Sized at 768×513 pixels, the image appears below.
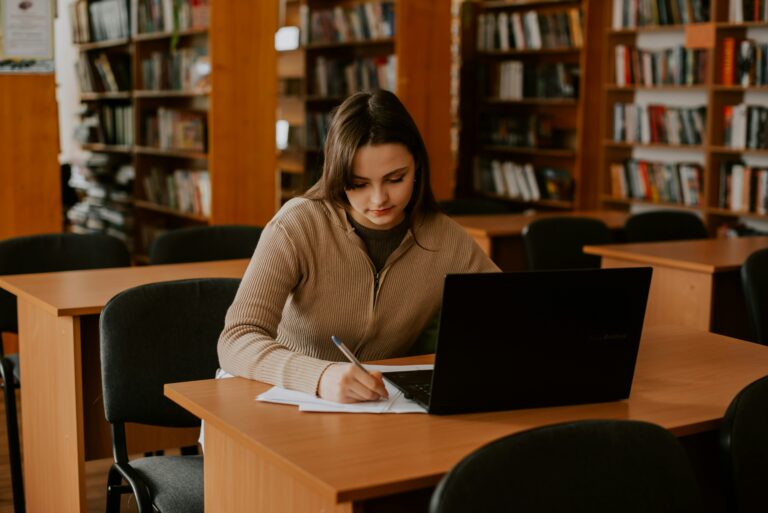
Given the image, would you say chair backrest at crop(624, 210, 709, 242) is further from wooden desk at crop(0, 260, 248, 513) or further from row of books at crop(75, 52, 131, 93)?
row of books at crop(75, 52, 131, 93)

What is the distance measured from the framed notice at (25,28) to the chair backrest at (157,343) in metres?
2.54

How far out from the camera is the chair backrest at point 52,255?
3275 mm

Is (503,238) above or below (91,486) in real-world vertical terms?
above

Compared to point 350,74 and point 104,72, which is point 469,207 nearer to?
point 350,74

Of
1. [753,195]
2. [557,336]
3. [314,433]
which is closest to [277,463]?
[314,433]

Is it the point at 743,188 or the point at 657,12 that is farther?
the point at 657,12

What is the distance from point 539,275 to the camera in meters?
A: 1.54

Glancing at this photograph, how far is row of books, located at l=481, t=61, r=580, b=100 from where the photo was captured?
21.9 feet

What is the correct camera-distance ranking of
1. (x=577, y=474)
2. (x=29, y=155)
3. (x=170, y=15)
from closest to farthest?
(x=577, y=474) → (x=29, y=155) → (x=170, y=15)

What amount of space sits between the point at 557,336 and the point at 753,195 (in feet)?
14.6

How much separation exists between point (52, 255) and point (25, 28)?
148 centimetres

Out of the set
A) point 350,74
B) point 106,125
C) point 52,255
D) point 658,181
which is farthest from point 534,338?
Result: point 106,125

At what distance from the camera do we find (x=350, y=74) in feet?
22.0

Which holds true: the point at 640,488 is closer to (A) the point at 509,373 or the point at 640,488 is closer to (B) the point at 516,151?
(A) the point at 509,373
